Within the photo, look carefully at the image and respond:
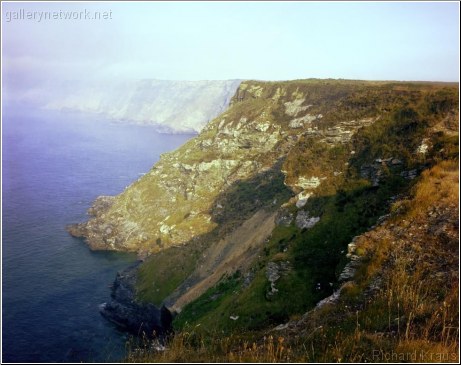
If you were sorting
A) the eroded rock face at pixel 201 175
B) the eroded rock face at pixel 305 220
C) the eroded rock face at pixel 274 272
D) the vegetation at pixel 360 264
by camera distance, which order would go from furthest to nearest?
the eroded rock face at pixel 201 175 < the eroded rock face at pixel 305 220 < the eroded rock face at pixel 274 272 < the vegetation at pixel 360 264

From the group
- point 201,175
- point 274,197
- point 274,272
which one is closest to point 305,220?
point 274,272

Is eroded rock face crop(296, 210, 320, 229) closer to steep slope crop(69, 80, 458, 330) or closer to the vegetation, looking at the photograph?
steep slope crop(69, 80, 458, 330)

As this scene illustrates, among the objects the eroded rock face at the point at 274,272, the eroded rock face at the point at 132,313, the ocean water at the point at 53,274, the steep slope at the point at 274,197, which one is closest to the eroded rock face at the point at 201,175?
the steep slope at the point at 274,197

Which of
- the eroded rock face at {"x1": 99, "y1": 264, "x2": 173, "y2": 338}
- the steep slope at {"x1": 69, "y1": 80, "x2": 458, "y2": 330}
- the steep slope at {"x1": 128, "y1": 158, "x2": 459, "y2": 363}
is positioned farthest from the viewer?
the eroded rock face at {"x1": 99, "y1": 264, "x2": 173, "y2": 338}

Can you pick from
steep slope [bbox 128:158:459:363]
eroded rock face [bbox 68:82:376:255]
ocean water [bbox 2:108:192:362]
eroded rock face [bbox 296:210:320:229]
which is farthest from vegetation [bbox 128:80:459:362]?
eroded rock face [bbox 68:82:376:255]

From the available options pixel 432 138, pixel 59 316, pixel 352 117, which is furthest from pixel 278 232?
pixel 59 316

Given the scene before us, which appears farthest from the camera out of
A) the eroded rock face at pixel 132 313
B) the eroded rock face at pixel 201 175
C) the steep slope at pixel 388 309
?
the eroded rock face at pixel 201 175

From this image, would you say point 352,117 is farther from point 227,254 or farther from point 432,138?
point 227,254

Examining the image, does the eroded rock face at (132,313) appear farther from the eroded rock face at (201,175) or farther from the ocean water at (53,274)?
the eroded rock face at (201,175)
